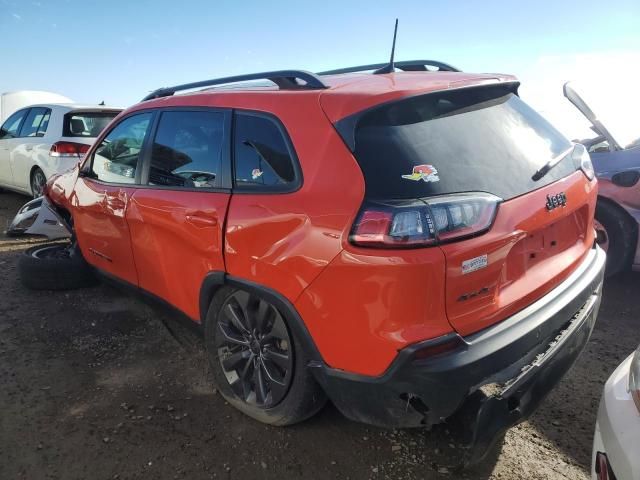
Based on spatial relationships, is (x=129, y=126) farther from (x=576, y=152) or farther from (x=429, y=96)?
(x=576, y=152)

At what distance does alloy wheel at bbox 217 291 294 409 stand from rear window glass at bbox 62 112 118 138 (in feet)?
17.5

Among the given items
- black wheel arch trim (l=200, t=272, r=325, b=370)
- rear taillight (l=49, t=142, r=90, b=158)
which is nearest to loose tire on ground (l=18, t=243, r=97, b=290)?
black wheel arch trim (l=200, t=272, r=325, b=370)

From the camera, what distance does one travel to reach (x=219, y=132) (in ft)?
8.60

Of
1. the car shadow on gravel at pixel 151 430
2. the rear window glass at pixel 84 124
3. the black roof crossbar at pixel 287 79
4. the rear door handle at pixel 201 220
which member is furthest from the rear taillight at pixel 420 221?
the rear window glass at pixel 84 124

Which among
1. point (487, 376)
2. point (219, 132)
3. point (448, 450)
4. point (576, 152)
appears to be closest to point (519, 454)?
point (448, 450)

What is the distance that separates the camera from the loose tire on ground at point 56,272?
427cm

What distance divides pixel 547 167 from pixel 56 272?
3917 millimetres

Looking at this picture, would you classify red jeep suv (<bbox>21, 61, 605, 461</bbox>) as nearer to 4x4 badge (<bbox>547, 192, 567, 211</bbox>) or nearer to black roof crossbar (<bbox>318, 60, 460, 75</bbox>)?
4x4 badge (<bbox>547, 192, 567, 211</bbox>)

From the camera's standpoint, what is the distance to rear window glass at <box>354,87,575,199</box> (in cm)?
190

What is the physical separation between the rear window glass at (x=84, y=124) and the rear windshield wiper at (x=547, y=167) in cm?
624

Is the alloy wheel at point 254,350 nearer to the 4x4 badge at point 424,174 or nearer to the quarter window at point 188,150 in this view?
the quarter window at point 188,150

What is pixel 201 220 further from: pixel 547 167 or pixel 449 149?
pixel 547 167

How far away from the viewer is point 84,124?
693 cm

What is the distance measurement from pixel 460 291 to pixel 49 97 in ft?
56.6
